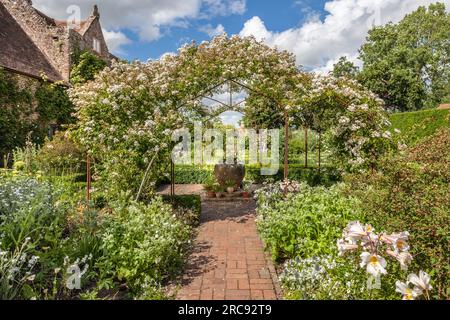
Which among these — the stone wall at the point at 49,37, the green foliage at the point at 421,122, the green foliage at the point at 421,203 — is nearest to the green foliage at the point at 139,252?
the green foliage at the point at 421,203

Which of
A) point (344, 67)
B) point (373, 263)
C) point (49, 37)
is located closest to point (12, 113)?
point (49, 37)

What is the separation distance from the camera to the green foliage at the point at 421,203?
3.04 meters

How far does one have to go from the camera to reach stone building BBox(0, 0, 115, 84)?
15451mm

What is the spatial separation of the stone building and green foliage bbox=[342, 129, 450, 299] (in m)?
15.5

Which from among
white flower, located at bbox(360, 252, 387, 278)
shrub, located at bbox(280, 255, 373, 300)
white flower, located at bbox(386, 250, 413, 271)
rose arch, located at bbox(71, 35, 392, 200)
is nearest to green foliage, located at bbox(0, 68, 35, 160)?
rose arch, located at bbox(71, 35, 392, 200)

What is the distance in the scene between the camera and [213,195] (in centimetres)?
1055

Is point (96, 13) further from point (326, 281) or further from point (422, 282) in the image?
point (422, 282)

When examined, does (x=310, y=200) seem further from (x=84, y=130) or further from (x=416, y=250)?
(x=84, y=130)

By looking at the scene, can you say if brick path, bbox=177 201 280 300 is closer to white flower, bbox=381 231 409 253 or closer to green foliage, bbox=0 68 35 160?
white flower, bbox=381 231 409 253

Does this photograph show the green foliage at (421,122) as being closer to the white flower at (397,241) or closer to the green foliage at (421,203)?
the green foliage at (421,203)

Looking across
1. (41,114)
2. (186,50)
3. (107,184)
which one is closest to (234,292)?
(107,184)

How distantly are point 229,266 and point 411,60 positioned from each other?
31371 millimetres

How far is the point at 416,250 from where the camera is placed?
125 inches

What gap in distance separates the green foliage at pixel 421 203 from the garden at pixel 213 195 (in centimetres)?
2
